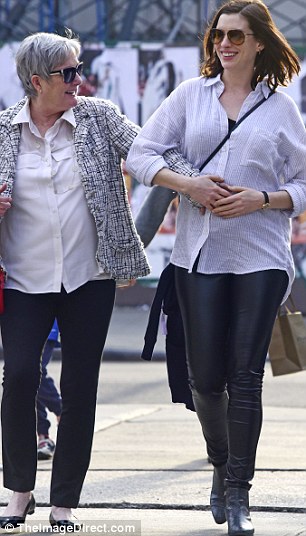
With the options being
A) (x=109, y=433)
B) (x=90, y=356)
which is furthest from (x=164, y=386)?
(x=90, y=356)

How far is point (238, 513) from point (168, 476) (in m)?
1.62

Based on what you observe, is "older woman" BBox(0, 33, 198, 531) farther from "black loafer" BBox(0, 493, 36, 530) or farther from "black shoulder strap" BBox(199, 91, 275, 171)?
"black shoulder strap" BBox(199, 91, 275, 171)

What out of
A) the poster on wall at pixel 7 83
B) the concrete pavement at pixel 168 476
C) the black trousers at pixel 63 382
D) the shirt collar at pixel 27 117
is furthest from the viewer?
the poster on wall at pixel 7 83

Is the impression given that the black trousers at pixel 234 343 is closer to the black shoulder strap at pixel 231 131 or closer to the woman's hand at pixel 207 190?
the woman's hand at pixel 207 190

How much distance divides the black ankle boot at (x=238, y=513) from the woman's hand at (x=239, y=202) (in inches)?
40.1

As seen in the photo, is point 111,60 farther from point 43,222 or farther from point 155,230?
point 43,222

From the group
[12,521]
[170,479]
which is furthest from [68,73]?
[170,479]

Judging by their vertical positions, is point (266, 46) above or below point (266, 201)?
above

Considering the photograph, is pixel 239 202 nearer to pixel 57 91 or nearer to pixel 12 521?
pixel 57 91

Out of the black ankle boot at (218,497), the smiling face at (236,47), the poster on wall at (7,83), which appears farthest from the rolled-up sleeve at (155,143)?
the poster on wall at (7,83)

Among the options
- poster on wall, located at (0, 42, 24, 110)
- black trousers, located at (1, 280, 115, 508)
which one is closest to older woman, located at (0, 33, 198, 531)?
black trousers, located at (1, 280, 115, 508)

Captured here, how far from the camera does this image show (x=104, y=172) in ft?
15.2

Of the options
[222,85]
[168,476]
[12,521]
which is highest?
[222,85]

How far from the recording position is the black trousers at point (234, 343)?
14.8 feet
